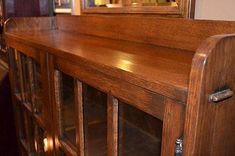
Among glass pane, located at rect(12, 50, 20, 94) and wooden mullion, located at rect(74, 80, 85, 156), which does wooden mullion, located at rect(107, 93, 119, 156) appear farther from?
glass pane, located at rect(12, 50, 20, 94)

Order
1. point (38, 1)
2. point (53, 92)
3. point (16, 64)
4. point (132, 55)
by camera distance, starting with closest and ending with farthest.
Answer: point (132, 55) → point (53, 92) → point (16, 64) → point (38, 1)

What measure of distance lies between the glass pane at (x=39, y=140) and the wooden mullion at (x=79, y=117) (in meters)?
0.40

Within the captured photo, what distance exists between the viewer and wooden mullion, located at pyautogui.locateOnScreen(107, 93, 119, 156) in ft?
1.83

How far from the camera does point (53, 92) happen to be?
86 cm

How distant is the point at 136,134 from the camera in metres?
0.66

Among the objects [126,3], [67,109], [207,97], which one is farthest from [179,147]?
[126,3]

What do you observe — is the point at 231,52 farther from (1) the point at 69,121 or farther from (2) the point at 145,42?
(1) the point at 69,121

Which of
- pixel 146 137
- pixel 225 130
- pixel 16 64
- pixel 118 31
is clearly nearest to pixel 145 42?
pixel 118 31

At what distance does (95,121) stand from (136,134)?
0.40 feet

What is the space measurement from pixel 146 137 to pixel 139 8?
0.49 m

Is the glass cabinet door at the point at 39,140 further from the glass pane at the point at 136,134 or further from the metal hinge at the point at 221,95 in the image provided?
the metal hinge at the point at 221,95

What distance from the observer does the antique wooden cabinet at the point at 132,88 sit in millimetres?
365

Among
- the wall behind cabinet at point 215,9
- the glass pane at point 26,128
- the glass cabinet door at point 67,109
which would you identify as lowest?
the glass pane at point 26,128

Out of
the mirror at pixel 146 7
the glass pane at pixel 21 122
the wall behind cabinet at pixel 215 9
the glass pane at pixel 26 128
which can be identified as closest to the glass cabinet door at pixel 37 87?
the glass pane at pixel 26 128
